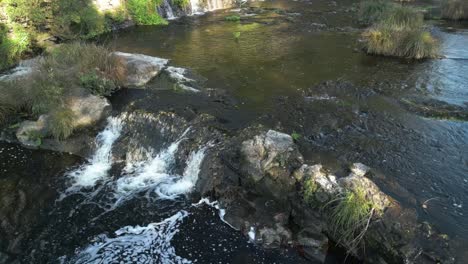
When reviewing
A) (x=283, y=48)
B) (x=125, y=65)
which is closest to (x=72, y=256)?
(x=125, y=65)

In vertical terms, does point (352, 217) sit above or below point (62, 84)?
below

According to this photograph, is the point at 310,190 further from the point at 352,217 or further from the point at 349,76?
the point at 349,76

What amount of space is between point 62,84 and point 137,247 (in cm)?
614

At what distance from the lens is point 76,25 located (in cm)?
1809

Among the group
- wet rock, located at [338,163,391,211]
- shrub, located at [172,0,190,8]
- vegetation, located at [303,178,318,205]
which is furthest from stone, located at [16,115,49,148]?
shrub, located at [172,0,190,8]

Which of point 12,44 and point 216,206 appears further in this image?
point 12,44

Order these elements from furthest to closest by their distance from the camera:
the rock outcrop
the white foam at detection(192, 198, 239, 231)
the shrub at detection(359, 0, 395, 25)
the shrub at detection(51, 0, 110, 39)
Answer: the shrub at detection(359, 0, 395, 25)
the shrub at detection(51, 0, 110, 39)
the white foam at detection(192, 198, 239, 231)
the rock outcrop

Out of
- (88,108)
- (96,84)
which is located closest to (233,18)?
(96,84)

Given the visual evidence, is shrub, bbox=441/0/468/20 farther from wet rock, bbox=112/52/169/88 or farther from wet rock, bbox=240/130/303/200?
wet rock, bbox=240/130/303/200

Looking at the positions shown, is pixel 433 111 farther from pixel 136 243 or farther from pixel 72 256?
pixel 72 256

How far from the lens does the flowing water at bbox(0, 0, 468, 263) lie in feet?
24.1

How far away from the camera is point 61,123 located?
34.0ft

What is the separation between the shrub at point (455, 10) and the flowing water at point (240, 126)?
192 inches

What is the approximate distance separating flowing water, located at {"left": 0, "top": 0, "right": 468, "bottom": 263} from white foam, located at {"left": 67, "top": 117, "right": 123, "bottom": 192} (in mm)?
30
